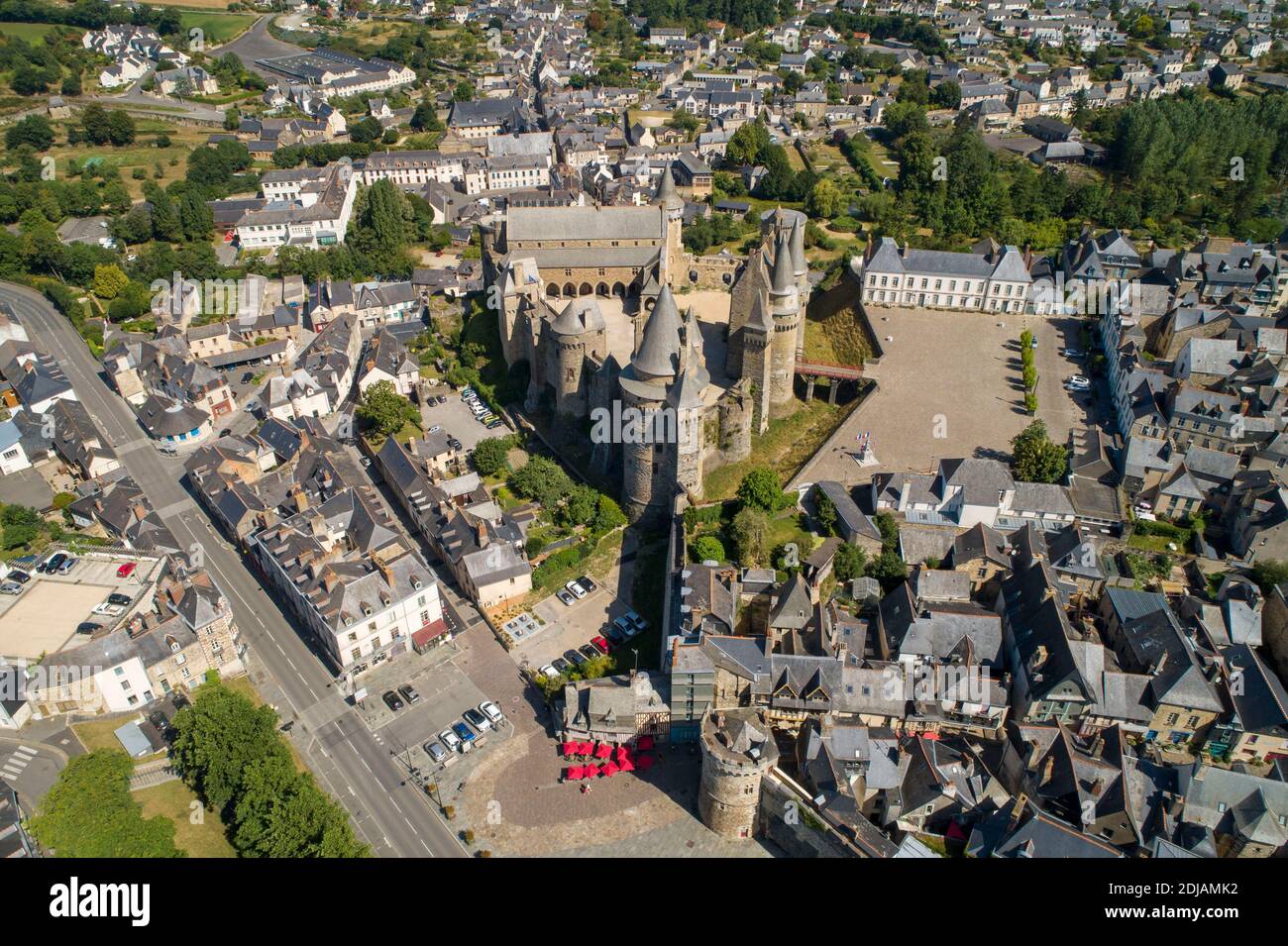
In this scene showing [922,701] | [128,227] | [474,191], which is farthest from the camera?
[474,191]

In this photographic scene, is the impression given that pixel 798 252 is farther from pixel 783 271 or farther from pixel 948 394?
pixel 948 394

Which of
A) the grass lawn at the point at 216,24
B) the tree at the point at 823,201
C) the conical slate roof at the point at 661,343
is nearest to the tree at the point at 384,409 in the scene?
the conical slate roof at the point at 661,343

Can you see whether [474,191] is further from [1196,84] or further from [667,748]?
[1196,84]

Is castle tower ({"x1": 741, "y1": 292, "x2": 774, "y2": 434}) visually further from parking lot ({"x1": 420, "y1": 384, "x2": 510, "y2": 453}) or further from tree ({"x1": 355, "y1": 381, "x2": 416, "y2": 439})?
tree ({"x1": 355, "y1": 381, "x2": 416, "y2": 439})

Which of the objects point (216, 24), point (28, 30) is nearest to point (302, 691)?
point (28, 30)

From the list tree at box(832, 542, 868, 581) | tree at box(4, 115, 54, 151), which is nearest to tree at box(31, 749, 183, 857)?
tree at box(832, 542, 868, 581)

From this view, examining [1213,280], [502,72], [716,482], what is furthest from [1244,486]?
[502,72]
